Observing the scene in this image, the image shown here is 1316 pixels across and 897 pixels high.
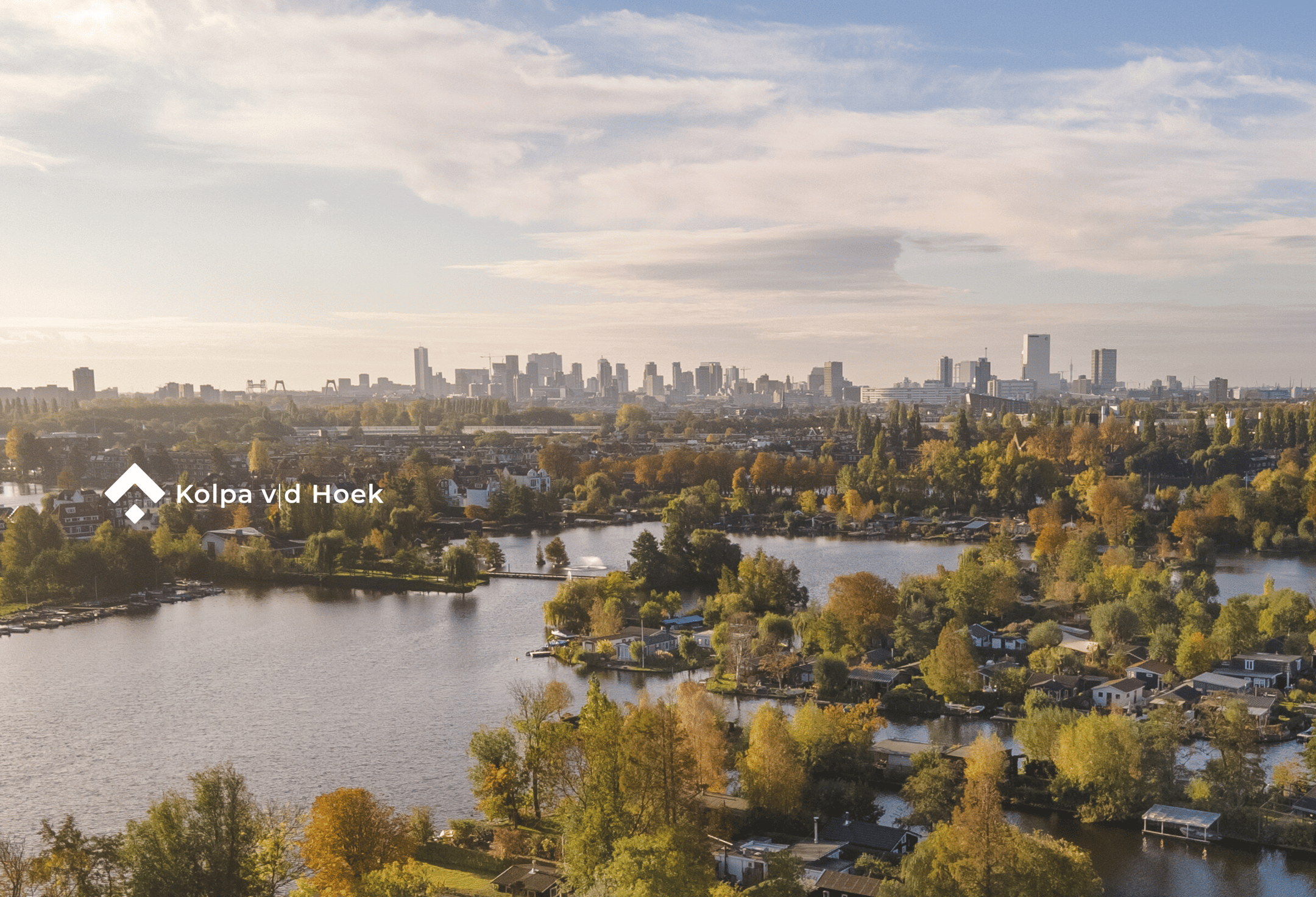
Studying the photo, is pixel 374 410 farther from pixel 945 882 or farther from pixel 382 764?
pixel 945 882

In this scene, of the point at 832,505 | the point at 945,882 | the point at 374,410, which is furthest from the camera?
the point at 374,410

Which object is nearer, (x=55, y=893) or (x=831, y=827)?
(x=55, y=893)

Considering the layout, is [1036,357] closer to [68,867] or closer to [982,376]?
[982,376]

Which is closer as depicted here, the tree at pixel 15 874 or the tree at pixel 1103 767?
the tree at pixel 15 874

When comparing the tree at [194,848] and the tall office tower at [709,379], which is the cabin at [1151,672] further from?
the tall office tower at [709,379]

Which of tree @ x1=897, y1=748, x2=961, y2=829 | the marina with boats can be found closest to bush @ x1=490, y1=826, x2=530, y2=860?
tree @ x1=897, y1=748, x2=961, y2=829

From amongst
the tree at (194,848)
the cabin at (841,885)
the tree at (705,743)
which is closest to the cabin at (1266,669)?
the tree at (705,743)

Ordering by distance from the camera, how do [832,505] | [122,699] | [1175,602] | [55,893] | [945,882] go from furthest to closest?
[832,505] → [1175,602] → [122,699] → [945,882] → [55,893]

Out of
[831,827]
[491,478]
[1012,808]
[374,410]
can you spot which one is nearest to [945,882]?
[831,827]

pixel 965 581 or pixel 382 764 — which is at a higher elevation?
pixel 965 581
